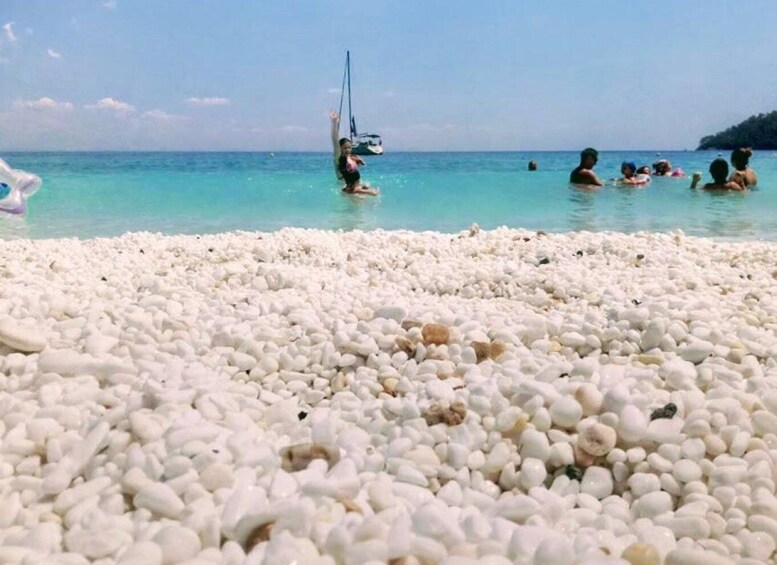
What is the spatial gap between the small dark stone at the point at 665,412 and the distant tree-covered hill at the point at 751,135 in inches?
2814

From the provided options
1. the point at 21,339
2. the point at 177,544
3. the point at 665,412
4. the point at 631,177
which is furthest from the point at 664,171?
the point at 177,544

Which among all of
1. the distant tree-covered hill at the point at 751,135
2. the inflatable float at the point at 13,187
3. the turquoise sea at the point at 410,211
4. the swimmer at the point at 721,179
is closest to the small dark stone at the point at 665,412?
the inflatable float at the point at 13,187

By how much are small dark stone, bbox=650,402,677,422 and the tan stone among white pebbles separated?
6.59 ft

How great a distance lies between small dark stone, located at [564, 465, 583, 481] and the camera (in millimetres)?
1579

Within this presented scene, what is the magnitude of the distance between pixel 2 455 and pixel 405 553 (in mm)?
1118

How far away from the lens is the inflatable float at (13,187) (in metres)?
5.93

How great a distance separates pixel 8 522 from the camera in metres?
1.42

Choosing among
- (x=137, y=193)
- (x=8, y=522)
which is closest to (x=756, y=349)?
(x=8, y=522)

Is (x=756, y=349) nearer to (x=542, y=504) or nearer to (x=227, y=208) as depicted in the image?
(x=542, y=504)

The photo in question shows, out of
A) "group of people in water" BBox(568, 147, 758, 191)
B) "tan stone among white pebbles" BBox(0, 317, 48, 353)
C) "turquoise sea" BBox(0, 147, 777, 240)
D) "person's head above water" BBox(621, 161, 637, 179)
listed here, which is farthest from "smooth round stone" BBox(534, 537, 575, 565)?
"person's head above water" BBox(621, 161, 637, 179)

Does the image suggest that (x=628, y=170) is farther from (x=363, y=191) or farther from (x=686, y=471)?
(x=686, y=471)

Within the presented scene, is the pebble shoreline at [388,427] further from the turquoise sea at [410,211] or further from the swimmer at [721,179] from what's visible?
the swimmer at [721,179]

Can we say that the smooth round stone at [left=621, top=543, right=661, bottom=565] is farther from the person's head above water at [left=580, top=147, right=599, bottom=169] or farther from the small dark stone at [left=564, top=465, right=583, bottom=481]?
the person's head above water at [left=580, top=147, right=599, bottom=169]

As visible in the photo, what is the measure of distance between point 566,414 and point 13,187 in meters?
5.91
